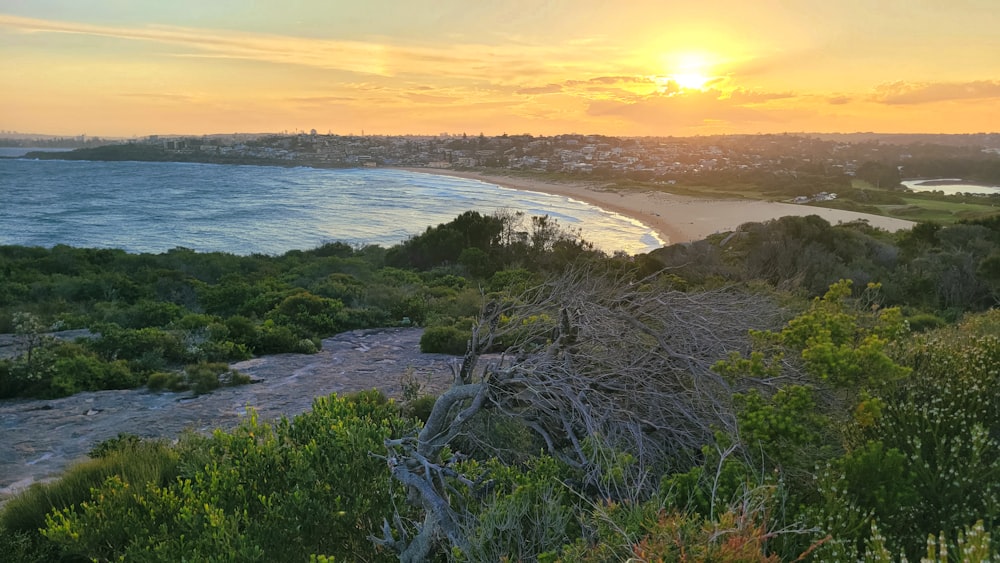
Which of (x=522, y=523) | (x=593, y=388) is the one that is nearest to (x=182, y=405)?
(x=593, y=388)

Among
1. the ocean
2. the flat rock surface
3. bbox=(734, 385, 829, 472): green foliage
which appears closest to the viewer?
bbox=(734, 385, 829, 472): green foliage

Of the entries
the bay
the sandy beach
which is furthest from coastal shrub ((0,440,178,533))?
the bay

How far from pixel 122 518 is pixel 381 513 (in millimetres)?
1491

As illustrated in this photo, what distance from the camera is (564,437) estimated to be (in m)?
4.50

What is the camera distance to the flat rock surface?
20.8 feet

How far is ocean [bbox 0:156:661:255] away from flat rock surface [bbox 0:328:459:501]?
18500 millimetres

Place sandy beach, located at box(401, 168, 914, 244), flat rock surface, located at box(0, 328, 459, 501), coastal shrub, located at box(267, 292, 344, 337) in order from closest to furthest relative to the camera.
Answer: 1. flat rock surface, located at box(0, 328, 459, 501)
2. coastal shrub, located at box(267, 292, 344, 337)
3. sandy beach, located at box(401, 168, 914, 244)

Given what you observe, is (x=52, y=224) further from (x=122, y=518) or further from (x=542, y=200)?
(x=122, y=518)

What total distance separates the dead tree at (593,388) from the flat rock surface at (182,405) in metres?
2.25

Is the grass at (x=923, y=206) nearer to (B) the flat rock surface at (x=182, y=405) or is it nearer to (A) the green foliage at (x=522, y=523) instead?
(B) the flat rock surface at (x=182, y=405)

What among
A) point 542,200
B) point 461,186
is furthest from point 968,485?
point 461,186

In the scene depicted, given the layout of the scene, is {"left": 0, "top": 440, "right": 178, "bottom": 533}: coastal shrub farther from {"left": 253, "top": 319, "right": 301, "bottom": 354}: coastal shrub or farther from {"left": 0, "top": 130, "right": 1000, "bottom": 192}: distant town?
{"left": 0, "top": 130, "right": 1000, "bottom": 192}: distant town

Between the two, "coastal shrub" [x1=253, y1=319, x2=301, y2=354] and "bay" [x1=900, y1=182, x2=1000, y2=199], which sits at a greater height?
"bay" [x1=900, y1=182, x2=1000, y2=199]

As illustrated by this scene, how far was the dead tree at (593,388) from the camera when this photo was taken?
11.9 feet
